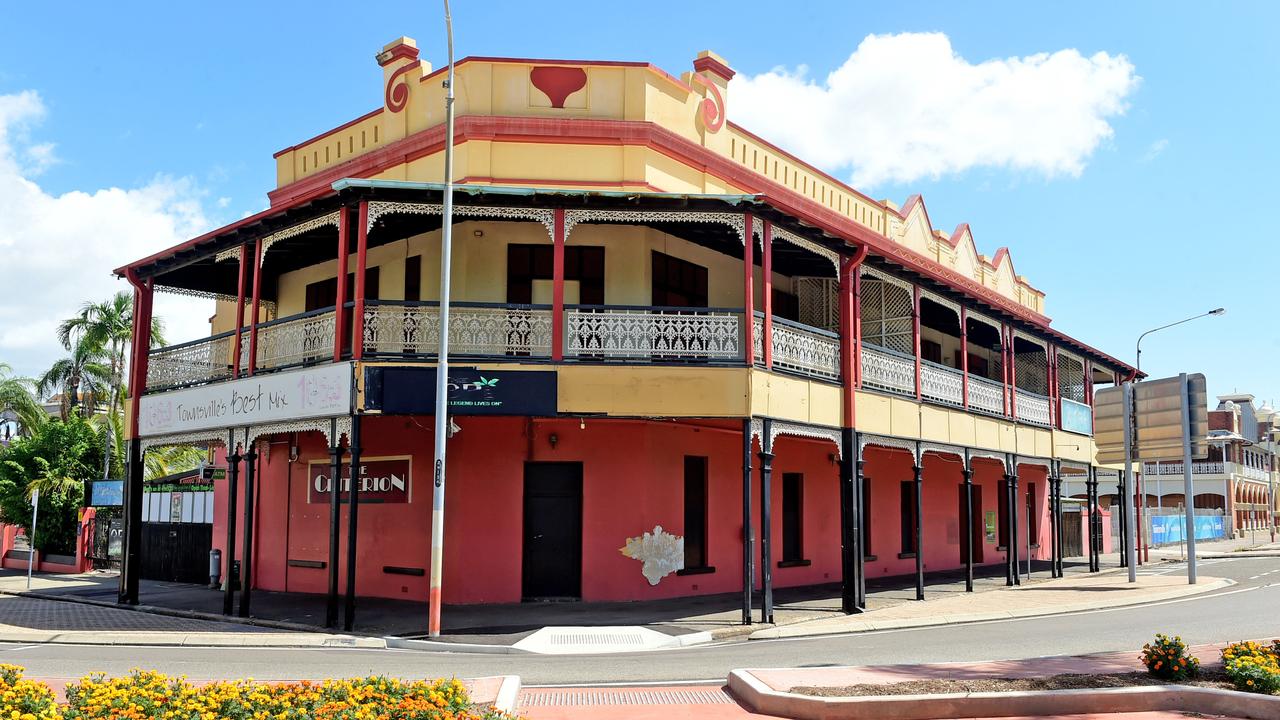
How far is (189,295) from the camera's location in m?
22.4

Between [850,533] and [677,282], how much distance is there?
5739 mm

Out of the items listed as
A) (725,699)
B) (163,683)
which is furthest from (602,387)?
(163,683)

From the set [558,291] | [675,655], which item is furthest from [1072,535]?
[675,655]

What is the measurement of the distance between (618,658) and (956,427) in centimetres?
1165

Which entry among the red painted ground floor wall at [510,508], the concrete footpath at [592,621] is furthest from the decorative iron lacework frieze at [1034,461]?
the red painted ground floor wall at [510,508]

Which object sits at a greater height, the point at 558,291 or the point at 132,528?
the point at 558,291

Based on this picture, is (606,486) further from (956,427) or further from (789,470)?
(956,427)

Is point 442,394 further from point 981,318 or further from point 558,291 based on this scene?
point 981,318

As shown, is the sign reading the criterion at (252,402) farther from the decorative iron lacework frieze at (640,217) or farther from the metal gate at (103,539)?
the metal gate at (103,539)

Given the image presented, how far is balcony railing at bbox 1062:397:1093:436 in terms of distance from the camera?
28.4 m

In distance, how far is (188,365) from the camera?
64.8 ft

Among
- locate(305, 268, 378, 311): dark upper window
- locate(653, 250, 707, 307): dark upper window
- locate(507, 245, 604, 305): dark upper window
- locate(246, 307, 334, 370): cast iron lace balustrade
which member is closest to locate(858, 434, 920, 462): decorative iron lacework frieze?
→ locate(653, 250, 707, 307): dark upper window

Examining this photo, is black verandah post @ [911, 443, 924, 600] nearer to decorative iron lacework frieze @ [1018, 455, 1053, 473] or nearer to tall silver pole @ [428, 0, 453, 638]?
decorative iron lacework frieze @ [1018, 455, 1053, 473]

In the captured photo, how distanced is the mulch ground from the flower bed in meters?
3.24
